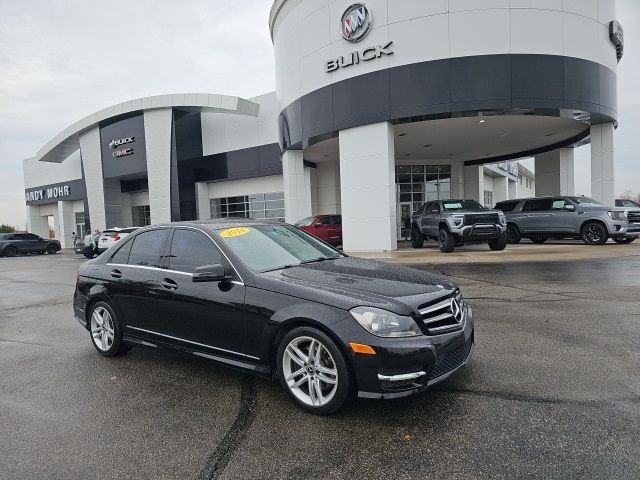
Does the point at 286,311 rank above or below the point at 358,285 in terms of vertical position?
below

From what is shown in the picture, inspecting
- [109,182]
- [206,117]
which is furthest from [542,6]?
[109,182]

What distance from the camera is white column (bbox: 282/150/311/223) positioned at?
20547 millimetres

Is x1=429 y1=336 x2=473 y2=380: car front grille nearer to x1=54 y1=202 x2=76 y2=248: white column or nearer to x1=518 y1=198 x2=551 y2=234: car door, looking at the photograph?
x1=518 y1=198 x2=551 y2=234: car door

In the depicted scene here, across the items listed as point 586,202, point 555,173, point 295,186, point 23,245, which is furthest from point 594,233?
point 23,245

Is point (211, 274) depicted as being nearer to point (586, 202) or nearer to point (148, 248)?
point (148, 248)

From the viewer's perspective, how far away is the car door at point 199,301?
12.0 ft

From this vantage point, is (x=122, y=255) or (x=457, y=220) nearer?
(x=122, y=255)

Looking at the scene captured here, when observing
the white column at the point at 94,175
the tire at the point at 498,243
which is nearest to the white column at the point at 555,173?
the tire at the point at 498,243

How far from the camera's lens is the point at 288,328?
11.1 feet

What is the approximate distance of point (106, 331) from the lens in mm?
4961

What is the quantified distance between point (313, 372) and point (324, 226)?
1706cm

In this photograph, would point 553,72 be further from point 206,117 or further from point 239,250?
point 206,117

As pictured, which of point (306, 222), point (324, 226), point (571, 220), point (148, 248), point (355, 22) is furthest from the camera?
point (324, 226)

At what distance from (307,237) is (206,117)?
25962mm
